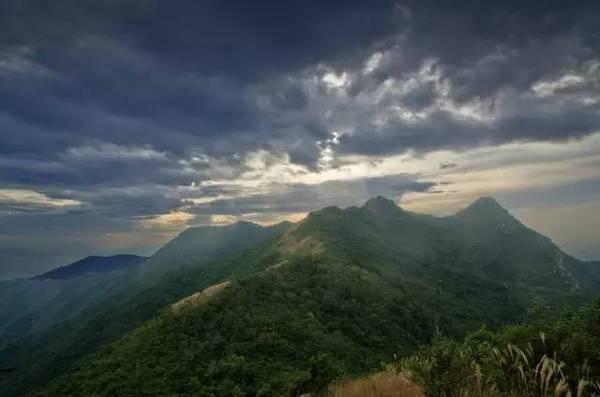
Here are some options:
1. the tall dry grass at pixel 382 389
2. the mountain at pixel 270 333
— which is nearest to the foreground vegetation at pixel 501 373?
the tall dry grass at pixel 382 389

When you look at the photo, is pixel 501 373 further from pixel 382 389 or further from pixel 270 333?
pixel 270 333

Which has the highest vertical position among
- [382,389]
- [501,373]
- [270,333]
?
[501,373]

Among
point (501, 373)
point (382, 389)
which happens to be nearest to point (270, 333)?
point (382, 389)

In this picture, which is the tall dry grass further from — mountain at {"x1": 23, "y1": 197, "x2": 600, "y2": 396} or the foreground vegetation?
mountain at {"x1": 23, "y1": 197, "x2": 600, "y2": 396}

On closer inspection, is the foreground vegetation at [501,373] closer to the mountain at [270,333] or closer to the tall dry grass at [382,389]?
the tall dry grass at [382,389]

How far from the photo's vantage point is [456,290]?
183125mm

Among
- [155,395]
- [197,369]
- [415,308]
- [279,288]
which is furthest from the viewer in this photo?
[415,308]

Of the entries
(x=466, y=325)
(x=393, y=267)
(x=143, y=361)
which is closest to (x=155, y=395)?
(x=143, y=361)

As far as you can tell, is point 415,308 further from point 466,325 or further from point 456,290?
point 456,290

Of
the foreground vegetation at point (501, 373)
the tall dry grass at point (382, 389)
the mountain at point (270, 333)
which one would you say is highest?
the foreground vegetation at point (501, 373)

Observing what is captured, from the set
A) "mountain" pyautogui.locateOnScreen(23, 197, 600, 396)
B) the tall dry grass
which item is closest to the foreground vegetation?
the tall dry grass

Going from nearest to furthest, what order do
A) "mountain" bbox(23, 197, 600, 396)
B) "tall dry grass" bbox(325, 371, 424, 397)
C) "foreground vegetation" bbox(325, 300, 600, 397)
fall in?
"foreground vegetation" bbox(325, 300, 600, 397) → "tall dry grass" bbox(325, 371, 424, 397) → "mountain" bbox(23, 197, 600, 396)

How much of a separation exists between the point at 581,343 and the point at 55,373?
178774 mm

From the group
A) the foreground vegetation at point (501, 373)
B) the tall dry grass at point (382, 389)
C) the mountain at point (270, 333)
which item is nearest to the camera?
the foreground vegetation at point (501, 373)
